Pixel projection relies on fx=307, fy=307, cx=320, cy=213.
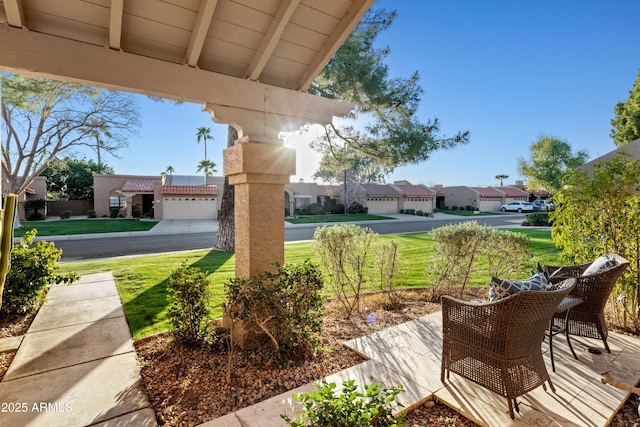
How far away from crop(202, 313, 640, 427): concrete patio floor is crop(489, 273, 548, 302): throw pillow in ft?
2.72

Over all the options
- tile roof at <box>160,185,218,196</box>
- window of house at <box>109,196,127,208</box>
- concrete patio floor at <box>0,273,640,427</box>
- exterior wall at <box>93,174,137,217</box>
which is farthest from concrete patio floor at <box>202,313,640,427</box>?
window of house at <box>109,196,127,208</box>

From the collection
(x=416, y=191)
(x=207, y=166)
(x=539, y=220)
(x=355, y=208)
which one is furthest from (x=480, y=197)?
(x=207, y=166)

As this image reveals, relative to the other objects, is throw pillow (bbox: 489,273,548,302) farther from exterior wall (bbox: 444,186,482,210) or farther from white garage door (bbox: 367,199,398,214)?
exterior wall (bbox: 444,186,482,210)

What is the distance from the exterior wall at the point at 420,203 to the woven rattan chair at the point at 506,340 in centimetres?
3367

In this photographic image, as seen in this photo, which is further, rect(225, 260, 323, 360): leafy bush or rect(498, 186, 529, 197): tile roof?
rect(498, 186, 529, 197): tile roof

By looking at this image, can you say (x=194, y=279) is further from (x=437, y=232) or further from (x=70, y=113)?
(x=70, y=113)

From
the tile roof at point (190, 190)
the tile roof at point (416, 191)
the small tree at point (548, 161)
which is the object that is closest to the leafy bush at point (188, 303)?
the tile roof at point (190, 190)

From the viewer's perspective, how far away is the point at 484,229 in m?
5.09

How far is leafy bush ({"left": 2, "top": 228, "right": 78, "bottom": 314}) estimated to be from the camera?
3.92 meters

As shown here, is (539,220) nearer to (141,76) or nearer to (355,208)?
(355,208)

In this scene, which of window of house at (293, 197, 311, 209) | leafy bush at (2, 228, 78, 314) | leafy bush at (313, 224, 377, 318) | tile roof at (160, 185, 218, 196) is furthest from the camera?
window of house at (293, 197, 311, 209)

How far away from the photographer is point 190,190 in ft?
82.9

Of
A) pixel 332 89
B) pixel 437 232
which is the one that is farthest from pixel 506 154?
pixel 437 232

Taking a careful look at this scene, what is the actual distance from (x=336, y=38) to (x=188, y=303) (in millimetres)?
→ 3181
